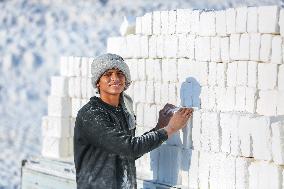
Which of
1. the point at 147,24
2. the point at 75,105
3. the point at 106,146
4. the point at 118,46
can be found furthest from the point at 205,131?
the point at 75,105

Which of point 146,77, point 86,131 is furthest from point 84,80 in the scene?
point 86,131

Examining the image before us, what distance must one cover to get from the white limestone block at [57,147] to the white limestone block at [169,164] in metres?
2.63

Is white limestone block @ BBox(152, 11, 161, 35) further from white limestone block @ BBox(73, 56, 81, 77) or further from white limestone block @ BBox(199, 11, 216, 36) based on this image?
white limestone block @ BBox(73, 56, 81, 77)

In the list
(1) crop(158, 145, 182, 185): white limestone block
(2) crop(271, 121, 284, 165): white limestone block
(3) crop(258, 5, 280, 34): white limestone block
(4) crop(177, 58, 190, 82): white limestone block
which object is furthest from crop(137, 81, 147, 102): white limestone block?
(2) crop(271, 121, 284, 165): white limestone block

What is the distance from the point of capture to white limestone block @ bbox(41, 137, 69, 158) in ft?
27.0

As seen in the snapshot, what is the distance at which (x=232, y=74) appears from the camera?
573 cm

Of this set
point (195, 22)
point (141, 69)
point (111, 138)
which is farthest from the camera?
point (141, 69)

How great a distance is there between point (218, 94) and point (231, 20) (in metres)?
0.68

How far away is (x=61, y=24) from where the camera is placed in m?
30.8

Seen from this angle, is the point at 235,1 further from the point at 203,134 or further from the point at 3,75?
the point at 203,134

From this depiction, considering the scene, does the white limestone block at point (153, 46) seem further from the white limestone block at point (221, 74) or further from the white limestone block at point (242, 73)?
the white limestone block at point (242, 73)

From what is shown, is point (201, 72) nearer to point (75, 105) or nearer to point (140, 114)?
point (140, 114)

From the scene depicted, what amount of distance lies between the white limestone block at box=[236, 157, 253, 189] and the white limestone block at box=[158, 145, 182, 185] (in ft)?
2.21

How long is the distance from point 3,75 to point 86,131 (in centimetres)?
2134
